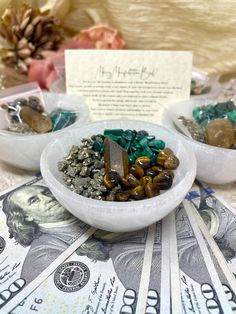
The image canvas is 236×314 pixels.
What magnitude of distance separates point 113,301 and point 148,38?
62 cm

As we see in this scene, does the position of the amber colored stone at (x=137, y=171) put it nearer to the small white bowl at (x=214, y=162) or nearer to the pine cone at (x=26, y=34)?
the small white bowl at (x=214, y=162)

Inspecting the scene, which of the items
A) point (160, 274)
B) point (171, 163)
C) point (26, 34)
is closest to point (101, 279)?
point (160, 274)

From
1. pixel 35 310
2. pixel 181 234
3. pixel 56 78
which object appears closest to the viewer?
pixel 35 310

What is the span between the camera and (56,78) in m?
0.77

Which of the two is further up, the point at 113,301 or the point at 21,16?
the point at 21,16

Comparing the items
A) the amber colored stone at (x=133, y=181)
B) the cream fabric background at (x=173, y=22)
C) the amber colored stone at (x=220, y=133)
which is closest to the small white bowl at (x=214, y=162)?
the amber colored stone at (x=220, y=133)

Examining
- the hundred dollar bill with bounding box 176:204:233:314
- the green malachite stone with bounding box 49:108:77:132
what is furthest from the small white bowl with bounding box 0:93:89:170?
the hundred dollar bill with bounding box 176:204:233:314

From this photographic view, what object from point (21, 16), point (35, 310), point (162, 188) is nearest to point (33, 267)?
point (35, 310)

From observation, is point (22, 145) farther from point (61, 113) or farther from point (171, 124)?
point (171, 124)

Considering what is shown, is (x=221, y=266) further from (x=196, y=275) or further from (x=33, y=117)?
(x=33, y=117)

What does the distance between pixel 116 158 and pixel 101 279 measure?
0.15m

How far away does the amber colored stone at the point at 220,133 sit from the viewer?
552 mm

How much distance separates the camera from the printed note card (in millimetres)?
663

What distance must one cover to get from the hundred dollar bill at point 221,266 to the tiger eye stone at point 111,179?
0.42 ft
